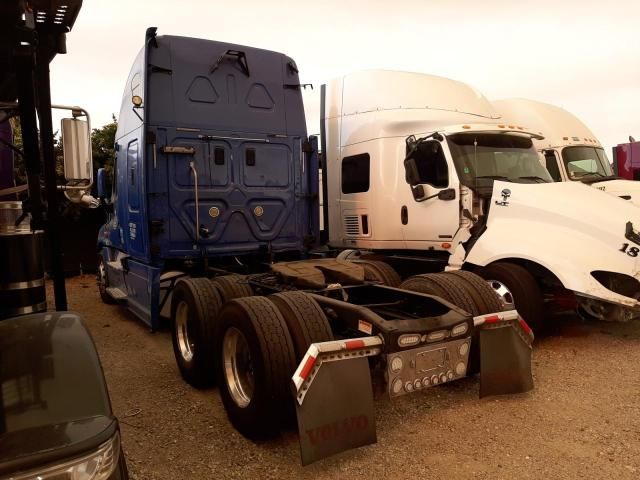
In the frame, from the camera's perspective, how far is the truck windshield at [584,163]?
907 cm

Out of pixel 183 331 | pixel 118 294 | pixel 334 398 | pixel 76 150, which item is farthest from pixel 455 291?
pixel 118 294

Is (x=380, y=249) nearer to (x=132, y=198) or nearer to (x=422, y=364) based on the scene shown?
(x=132, y=198)

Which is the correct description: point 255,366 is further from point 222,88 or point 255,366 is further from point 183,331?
point 222,88

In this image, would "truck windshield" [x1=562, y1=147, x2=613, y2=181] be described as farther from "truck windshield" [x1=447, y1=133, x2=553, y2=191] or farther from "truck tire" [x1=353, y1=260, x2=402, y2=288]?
"truck tire" [x1=353, y1=260, x2=402, y2=288]

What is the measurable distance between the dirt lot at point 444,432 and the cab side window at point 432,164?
245 centimetres

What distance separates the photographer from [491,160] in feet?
20.9

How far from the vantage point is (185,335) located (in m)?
4.88

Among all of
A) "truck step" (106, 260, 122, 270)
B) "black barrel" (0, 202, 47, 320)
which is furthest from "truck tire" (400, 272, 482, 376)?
"truck step" (106, 260, 122, 270)

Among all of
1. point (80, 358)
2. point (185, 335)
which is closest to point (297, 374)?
point (80, 358)

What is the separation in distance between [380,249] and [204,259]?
258cm

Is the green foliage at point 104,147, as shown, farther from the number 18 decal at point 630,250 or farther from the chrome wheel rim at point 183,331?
the number 18 decal at point 630,250

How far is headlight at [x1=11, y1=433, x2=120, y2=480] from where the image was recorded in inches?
56.0

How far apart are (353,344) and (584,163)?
8160mm

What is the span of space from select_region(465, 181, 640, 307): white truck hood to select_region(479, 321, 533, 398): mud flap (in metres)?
1.39
